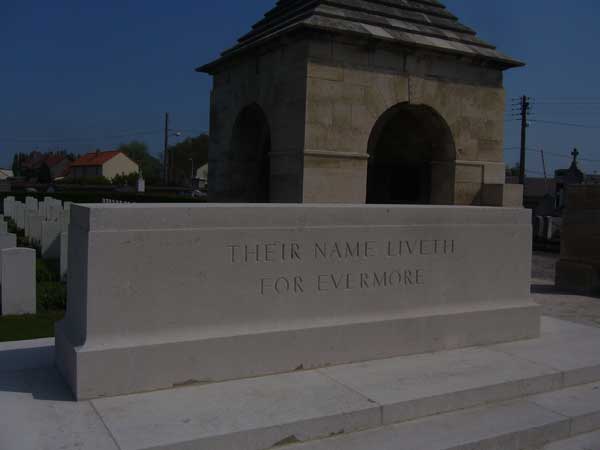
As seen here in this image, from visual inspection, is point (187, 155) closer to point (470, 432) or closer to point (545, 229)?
point (545, 229)

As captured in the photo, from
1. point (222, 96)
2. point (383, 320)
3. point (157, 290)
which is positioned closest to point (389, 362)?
point (383, 320)

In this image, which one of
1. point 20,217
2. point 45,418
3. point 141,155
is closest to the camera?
point 45,418

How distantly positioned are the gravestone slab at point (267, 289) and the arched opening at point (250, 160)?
17.2 ft

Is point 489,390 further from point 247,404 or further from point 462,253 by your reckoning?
point 247,404

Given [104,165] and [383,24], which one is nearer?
[383,24]

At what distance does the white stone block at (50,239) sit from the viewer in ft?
39.3

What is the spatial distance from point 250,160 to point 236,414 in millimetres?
7071

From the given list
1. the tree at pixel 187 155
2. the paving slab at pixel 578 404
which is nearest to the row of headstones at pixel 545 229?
the paving slab at pixel 578 404

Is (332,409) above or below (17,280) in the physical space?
below

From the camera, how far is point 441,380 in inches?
171

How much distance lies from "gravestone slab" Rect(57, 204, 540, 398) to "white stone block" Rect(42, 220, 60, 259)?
8330 mm

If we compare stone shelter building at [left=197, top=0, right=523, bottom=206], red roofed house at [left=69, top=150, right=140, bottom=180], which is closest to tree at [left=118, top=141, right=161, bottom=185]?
red roofed house at [left=69, top=150, right=140, bottom=180]

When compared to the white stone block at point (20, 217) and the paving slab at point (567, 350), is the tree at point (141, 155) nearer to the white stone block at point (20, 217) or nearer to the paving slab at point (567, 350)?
the white stone block at point (20, 217)

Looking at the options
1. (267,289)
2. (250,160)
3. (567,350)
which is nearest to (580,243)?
(567,350)
